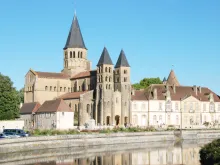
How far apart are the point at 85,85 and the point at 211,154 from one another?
5292cm

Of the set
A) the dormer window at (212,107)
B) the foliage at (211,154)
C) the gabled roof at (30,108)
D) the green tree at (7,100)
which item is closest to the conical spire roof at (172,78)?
the dormer window at (212,107)

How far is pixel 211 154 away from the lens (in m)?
27.7

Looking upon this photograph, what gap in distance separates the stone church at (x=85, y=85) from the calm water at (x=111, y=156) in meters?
20.1

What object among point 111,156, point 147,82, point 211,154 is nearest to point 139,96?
point 147,82

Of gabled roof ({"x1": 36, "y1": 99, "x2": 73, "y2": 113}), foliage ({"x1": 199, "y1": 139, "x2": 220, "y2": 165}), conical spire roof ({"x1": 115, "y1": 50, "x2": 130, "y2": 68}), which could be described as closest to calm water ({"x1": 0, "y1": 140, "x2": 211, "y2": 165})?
foliage ({"x1": 199, "y1": 139, "x2": 220, "y2": 165})

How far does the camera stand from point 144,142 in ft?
186

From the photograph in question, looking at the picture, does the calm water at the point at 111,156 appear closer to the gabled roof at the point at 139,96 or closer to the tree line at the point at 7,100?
the tree line at the point at 7,100

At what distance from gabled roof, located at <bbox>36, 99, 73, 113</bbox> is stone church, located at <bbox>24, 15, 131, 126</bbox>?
4.82 meters

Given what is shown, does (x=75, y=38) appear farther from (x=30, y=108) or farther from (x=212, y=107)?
(x=212, y=107)

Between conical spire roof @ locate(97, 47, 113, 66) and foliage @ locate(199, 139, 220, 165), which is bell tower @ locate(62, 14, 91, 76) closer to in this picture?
conical spire roof @ locate(97, 47, 113, 66)

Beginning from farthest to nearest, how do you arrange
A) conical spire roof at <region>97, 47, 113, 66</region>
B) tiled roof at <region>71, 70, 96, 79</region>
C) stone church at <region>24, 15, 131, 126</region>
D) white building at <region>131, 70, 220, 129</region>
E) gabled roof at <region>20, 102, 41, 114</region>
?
tiled roof at <region>71, 70, 96, 79</region> → white building at <region>131, 70, 220, 129</region> → conical spire roof at <region>97, 47, 113, 66</region> → gabled roof at <region>20, 102, 41, 114</region> → stone church at <region>24, 15, 131, 126</region>

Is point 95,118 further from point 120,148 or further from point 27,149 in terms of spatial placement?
point 27,149

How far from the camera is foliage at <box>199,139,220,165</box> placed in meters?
26.8

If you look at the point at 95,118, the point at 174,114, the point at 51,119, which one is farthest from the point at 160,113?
the point at 51,119
